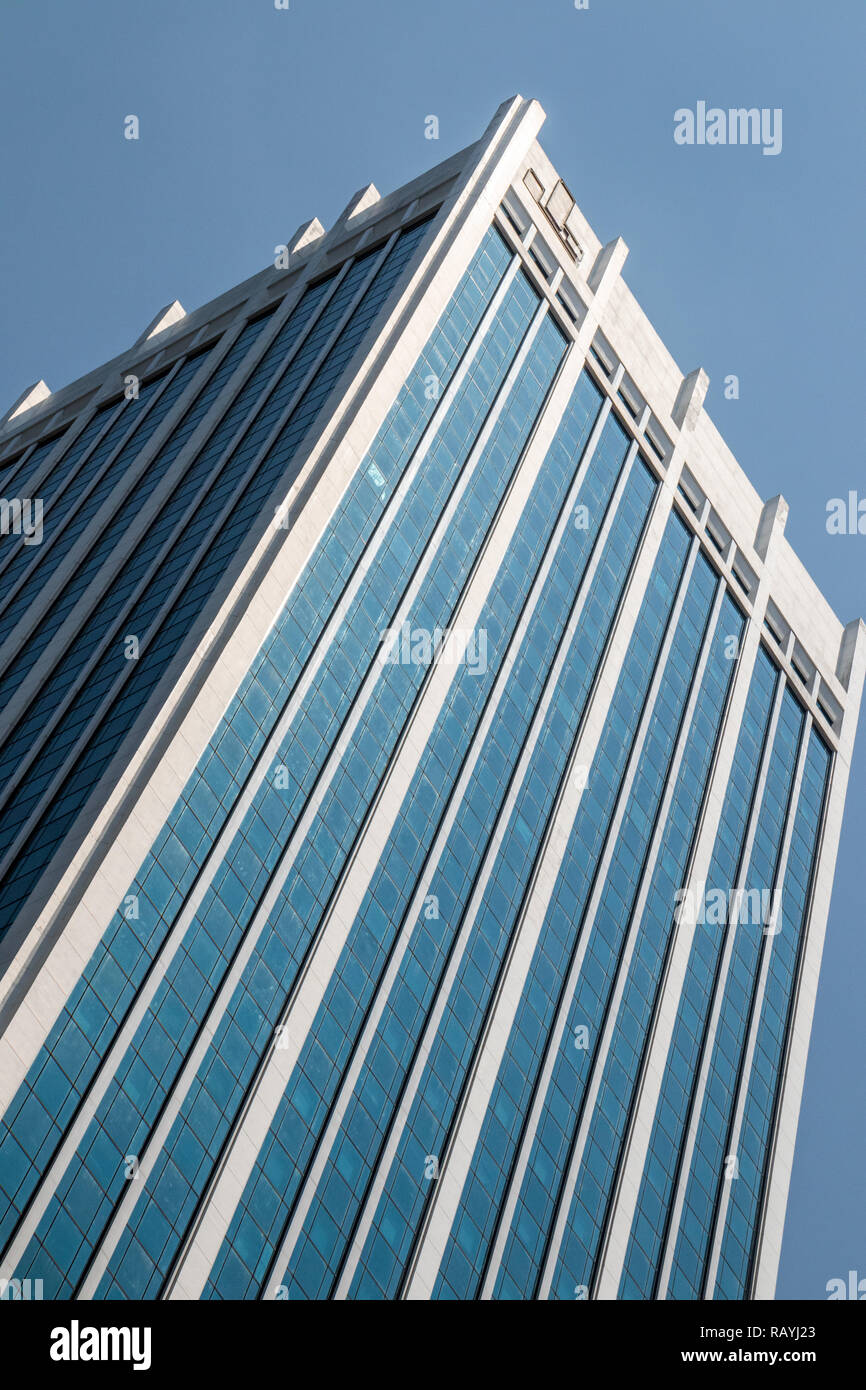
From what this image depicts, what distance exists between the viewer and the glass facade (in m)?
50.8

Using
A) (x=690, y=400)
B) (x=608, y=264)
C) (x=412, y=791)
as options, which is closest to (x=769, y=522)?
(x=690, y=400)

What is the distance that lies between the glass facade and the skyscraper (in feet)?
0.61

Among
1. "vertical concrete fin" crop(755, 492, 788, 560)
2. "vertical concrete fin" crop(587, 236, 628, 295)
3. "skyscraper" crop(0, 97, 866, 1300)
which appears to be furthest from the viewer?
"vertical concrete fin" crop(755, 492, 788, 560)

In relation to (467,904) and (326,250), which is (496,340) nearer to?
(326,250)

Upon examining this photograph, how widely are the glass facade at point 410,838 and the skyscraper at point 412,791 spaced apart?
0.61 feet

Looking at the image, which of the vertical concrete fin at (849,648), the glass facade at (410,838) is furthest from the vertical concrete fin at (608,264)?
the vertical concrete fin at (849,648)

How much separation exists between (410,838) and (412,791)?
1.94 m

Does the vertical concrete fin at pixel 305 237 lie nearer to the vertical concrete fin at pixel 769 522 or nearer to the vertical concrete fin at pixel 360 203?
the vertical concrete fin at pixel 360 203

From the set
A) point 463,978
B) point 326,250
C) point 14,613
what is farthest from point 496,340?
point 463,978

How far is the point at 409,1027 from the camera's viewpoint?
194 feet

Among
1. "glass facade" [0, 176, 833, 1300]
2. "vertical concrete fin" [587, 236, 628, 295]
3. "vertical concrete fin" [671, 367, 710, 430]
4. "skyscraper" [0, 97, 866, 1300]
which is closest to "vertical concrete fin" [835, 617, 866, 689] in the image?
"skyscraper" [0, 97, 866, 1300]

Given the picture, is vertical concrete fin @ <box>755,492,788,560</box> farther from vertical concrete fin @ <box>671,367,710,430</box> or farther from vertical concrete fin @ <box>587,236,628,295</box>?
vertical concrete fin @ <box>587,236,628,295</box>

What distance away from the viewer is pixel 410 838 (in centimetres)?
6312

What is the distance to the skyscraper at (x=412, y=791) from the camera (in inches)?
1994
